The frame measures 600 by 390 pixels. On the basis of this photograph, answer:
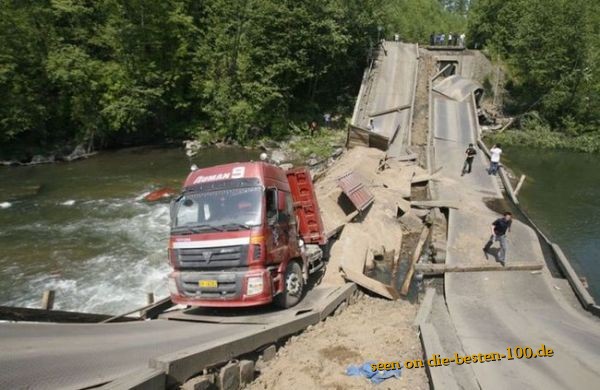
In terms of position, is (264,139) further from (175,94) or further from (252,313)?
(252,313)

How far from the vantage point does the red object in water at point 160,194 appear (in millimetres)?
21886

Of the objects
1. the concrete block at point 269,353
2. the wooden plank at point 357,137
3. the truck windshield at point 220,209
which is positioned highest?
the wooden plank at point 357,137

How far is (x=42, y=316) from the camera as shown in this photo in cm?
739

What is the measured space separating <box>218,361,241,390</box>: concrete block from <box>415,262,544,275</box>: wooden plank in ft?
24.6

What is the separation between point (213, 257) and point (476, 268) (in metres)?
7.79

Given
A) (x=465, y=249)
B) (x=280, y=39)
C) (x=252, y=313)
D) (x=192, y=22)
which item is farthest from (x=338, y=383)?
(x=192, y=22)

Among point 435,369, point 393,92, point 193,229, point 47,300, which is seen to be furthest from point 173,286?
point 393,92

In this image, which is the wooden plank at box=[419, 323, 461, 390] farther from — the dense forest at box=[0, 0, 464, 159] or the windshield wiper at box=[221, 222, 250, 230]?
the dense forest at box=[0, 0, 464, 159]

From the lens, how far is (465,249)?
1363 centimetres

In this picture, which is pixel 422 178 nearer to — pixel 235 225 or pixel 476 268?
pixel 476 268

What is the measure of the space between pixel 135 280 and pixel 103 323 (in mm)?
6304

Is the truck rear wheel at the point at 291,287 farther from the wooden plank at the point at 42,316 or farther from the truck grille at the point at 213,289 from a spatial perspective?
the wooden plank at the point at 42,316

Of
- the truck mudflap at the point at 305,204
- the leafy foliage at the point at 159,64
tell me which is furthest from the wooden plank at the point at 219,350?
the leafy foliage at the point at 159,64

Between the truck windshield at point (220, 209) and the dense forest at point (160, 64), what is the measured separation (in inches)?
994
